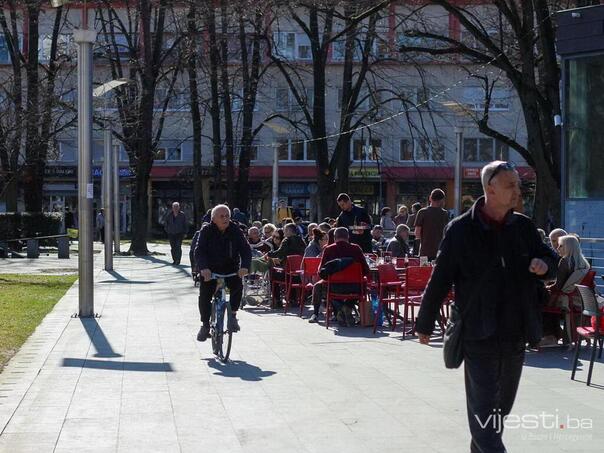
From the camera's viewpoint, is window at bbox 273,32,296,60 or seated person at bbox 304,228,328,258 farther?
window at bbox 273,32,296,60

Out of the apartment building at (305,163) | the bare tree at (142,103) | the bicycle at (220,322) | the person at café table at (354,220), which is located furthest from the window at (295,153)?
the bicycle at (220,322)

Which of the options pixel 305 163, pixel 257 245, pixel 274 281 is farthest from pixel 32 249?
pixel 305 163

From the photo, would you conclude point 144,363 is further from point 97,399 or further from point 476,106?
point 476,106

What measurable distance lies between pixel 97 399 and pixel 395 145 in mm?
51892

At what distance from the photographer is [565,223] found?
18.0 meters

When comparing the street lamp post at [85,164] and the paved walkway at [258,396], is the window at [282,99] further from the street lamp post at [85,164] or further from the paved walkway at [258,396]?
the paved walkway at [258,396]

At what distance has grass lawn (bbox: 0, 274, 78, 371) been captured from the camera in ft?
41.7

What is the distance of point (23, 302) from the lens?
17797mm

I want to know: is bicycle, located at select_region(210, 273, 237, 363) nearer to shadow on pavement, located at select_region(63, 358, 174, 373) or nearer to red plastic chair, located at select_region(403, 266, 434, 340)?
shadow on pavement, located at select_region(63, 358, 174, 373)

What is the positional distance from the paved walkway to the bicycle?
0.20 m

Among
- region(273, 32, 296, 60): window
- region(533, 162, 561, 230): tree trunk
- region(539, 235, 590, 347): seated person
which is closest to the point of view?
region(539, 235, 590, 347): seated person

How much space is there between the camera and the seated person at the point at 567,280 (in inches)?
463

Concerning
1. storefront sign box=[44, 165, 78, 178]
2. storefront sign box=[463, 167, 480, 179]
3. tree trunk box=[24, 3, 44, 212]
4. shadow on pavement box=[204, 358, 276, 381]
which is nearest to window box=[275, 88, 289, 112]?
storefront sign box=[463, 167, 480, 179]

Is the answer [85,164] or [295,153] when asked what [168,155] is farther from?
[85,164]
